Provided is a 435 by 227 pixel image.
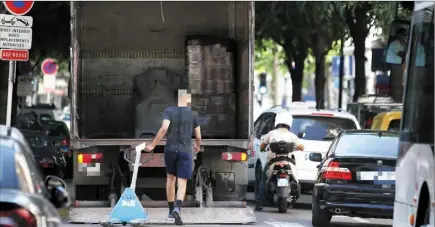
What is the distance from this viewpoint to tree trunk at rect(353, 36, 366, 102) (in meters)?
29.8

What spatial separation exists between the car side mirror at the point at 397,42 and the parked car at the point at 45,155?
1168cm

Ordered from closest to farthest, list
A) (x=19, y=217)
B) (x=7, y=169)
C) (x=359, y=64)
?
(x=19, y=217)
(x=7, y=169)
(x=359, y=64)

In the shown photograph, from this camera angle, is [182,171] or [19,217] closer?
[19,217]

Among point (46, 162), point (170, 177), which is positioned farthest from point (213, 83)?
point (46, 162)

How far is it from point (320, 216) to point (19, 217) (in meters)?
8.56

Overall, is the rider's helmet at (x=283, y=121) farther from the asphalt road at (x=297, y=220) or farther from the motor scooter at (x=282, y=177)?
the asphalt road at (x=297, y=220)

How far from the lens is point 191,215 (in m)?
14.8

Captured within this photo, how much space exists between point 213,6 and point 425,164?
9494 mm

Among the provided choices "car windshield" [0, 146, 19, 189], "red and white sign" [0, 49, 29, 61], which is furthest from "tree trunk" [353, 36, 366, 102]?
"car windshield" [0, 146, 19, 189]

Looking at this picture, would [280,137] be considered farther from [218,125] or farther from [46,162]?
[46,162]

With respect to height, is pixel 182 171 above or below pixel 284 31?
below

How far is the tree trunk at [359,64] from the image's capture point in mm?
29844

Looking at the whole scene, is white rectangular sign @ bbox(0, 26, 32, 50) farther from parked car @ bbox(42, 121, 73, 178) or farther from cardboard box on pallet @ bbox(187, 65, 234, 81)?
parked car @ bbox(42, 121, 73, 178)

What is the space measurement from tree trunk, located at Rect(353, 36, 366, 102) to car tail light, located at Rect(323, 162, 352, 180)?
1515 cm
